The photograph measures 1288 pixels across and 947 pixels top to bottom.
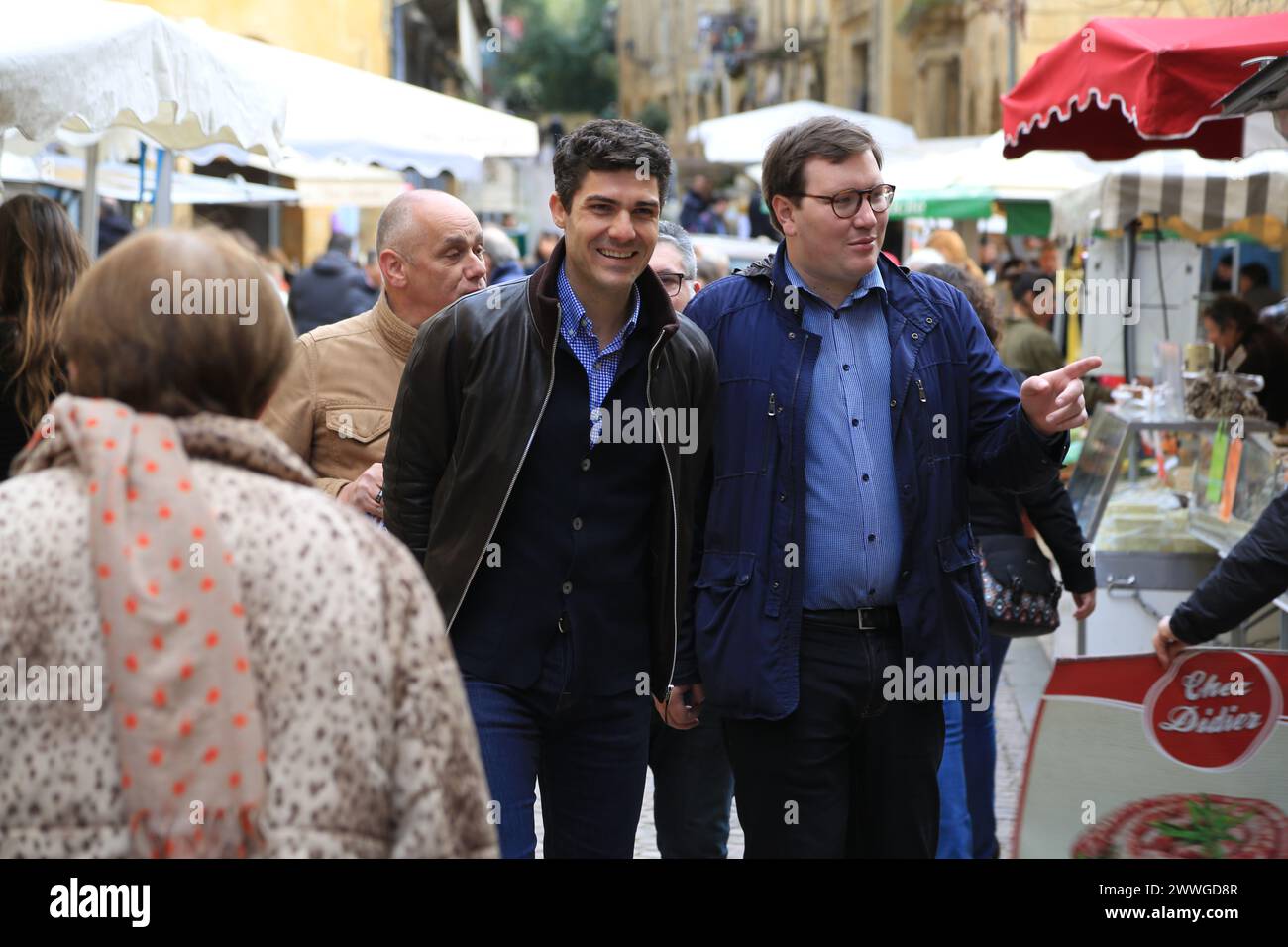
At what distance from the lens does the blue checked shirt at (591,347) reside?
12.5 ft

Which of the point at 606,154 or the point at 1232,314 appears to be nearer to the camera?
the point at 606,154

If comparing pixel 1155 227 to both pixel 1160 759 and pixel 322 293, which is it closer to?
pixel 322 293

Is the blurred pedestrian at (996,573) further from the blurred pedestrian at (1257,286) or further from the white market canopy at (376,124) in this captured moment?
the blurred pedestrian at (1257,286)

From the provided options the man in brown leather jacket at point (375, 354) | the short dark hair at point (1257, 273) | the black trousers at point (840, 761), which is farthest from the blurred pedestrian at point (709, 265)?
the short dark hair at point (1257, 273)

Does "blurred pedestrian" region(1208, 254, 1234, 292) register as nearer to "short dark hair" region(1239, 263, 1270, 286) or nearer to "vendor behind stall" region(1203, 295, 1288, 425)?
"short dark hair" region(1239, 263, 1270, 286)

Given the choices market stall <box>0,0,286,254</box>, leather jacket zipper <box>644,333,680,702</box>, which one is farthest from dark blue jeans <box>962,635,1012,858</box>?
market stall <box>0,0,286,254</box>

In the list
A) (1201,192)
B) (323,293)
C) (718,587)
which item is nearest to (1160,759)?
(718,587)

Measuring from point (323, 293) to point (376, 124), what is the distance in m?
5.45

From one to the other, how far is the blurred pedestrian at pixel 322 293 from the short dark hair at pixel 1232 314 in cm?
673

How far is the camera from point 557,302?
3.76 m

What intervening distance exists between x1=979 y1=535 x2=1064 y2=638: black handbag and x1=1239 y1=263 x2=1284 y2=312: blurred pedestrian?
40.4 feet

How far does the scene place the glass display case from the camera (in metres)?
7.77

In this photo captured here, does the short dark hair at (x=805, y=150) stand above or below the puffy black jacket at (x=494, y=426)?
above
